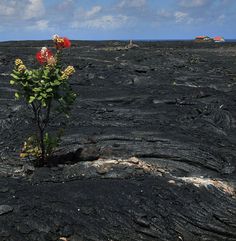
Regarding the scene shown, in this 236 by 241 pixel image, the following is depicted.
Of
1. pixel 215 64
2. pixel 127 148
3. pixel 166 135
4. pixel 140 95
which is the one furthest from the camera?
pixel 215 64

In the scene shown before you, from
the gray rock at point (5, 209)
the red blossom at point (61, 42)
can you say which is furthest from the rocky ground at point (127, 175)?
the red blossom at point (61, 42)

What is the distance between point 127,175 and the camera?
36.6ft

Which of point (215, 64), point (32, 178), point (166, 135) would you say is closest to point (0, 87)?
point (166, 135)

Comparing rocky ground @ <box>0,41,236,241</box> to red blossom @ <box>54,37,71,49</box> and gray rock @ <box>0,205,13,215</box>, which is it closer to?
gray rock @ <box>0,205,13,215</box>

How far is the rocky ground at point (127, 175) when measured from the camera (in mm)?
9305

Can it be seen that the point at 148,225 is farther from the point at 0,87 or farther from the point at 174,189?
the point at 0,87

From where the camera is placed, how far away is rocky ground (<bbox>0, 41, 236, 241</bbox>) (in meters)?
9.30

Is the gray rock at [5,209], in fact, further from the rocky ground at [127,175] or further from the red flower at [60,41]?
the red flower at [60,41]

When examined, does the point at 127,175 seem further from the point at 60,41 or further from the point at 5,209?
the point at 60,41

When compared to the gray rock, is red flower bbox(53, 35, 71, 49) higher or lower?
higher

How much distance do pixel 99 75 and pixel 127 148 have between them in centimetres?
1545

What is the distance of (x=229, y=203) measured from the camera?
10.5 meters

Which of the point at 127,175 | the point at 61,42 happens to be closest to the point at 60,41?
the point at 61,42

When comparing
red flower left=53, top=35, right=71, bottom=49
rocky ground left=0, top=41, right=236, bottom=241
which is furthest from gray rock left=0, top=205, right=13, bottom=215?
red flower left=53, top=35, right=71, bottom=49
